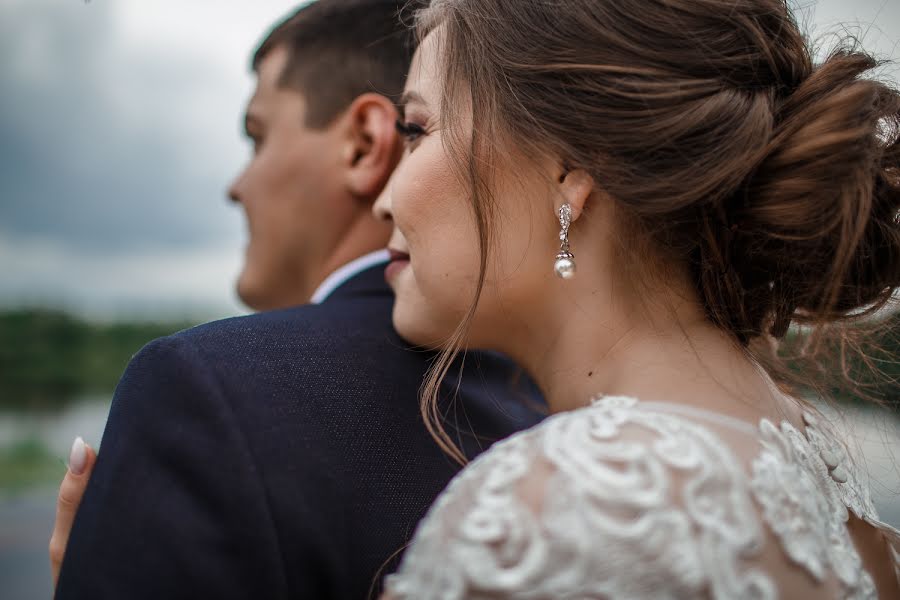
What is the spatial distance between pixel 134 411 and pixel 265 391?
0.25 m

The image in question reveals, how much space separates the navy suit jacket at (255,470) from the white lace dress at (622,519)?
12.9 inches

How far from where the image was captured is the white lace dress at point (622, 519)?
3.63ft

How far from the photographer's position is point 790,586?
1235 mm

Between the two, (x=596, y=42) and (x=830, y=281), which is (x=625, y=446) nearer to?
(x=830, y=281)

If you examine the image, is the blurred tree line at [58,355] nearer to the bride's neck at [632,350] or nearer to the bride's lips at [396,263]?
the bride's lips at [396,263]

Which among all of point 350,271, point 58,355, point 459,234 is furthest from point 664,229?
point 58,355

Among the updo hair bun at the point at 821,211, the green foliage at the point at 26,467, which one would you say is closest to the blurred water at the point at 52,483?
the green foliage at the point at 26,467

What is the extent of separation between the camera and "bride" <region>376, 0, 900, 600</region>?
1349 millimetres

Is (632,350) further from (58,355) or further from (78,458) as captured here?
(58,355)

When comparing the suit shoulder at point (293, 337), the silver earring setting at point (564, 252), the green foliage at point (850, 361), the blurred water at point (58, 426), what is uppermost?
the silver earring setting at point (564, 252)

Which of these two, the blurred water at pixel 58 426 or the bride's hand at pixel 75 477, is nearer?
the bride's hand at pixel 75 477

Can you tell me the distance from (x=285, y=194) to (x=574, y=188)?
127cm

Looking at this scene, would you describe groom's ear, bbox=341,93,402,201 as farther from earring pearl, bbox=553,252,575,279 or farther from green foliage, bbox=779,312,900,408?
green foliage, bbox=779,312,900,408

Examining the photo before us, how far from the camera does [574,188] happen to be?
1.63 metres
